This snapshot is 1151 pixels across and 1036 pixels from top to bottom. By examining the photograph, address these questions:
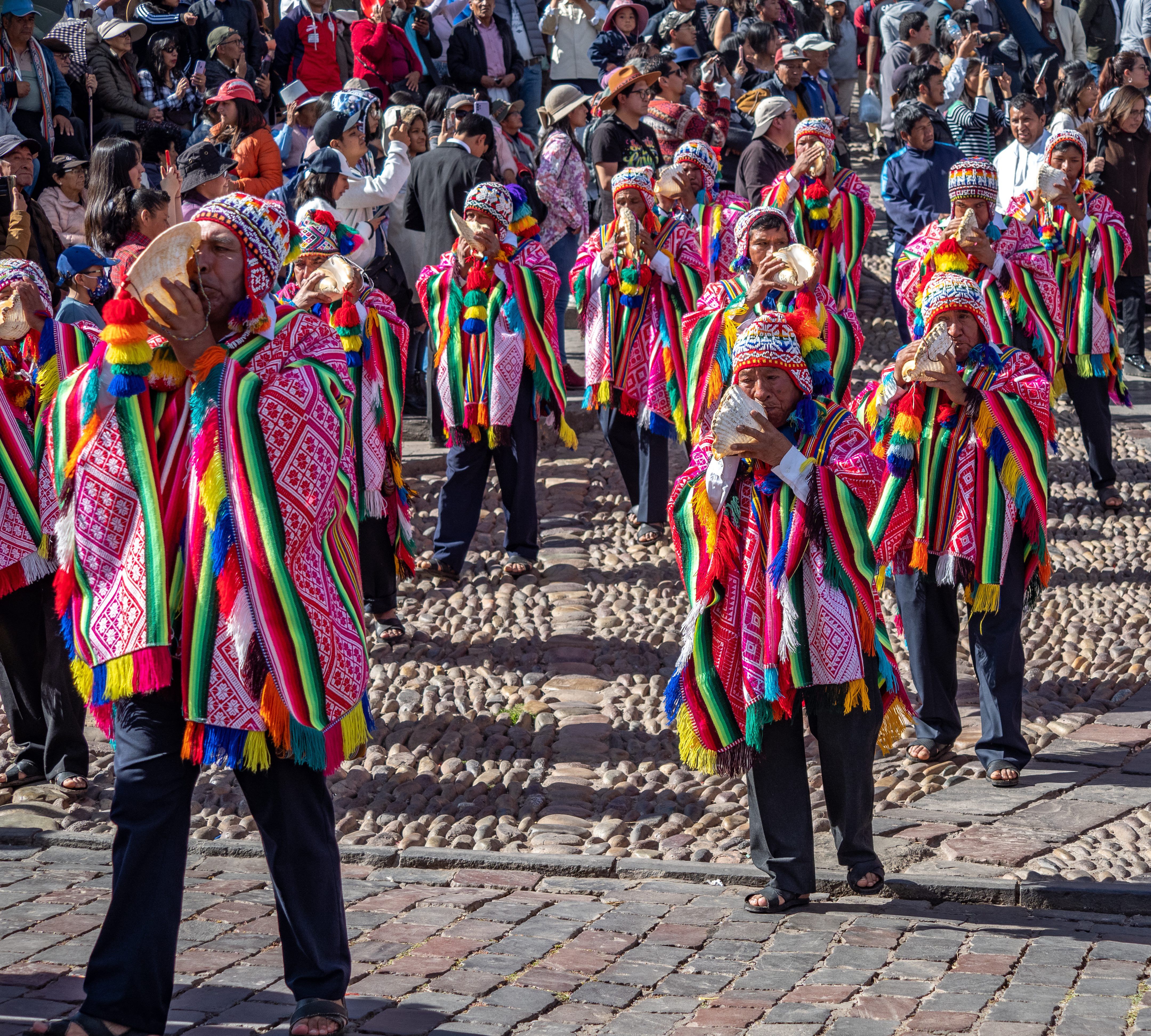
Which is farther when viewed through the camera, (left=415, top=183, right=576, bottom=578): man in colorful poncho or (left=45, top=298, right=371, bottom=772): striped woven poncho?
Answer: (left=415, top=183, right=576, bottom=578): man in colorful poncho

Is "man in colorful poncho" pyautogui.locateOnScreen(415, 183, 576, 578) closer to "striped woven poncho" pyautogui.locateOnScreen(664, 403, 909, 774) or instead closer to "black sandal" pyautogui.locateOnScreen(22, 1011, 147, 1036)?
"striped woven poncho" pyautogui.locateOnScreen(664, 403, 909, 774)

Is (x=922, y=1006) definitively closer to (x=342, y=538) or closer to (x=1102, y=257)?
(x=342, y=538)

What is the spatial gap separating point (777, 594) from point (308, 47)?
10.1 metres

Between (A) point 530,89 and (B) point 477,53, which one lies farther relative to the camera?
(A) point 530,89

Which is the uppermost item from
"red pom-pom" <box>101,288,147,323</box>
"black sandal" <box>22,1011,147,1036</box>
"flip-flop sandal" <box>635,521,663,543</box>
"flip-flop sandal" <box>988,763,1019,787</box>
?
"red pom-pom" <box>101,288,147,323</box>

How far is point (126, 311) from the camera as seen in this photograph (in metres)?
3.83

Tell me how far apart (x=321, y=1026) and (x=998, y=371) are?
367 centimetres

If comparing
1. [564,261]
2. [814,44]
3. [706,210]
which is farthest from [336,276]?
[814,44]

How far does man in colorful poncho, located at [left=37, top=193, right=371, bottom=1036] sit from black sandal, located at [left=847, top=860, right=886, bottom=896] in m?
1.96

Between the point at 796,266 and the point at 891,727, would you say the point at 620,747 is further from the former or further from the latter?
the point at 796,266

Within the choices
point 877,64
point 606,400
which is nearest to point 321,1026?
point 606,400

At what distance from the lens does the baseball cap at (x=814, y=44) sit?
13383 mm

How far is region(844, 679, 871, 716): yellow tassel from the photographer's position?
5.01 meters

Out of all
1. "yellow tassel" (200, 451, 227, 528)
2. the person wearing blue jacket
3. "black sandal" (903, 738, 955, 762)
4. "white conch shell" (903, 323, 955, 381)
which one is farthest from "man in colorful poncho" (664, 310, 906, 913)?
the person wearing blue jacket
